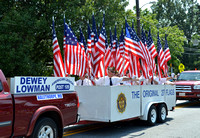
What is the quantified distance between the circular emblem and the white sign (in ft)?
5.73

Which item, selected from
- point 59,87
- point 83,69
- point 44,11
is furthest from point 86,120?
point 44,11

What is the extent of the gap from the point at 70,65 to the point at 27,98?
516 cm

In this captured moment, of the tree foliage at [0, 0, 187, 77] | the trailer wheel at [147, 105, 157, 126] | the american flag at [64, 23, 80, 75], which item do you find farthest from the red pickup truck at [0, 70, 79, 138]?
the tree foliage at [0, 0, 187, 77]

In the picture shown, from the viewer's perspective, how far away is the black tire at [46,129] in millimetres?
6176

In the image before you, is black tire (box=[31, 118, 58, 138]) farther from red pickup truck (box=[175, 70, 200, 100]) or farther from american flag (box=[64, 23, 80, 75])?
red pickup truck (box=[175, 70, 200, 100])

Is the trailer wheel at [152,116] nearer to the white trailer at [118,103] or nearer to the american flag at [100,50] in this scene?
the white trailer at [118,103]

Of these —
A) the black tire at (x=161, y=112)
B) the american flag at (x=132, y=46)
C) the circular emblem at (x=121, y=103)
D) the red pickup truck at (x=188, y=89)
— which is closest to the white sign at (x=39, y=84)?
the circular emblem at (x=121, y=103)

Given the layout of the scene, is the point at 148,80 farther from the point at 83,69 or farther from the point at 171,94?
the point at 83,69

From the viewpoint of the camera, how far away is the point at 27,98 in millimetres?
5941

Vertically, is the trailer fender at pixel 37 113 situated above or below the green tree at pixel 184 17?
below

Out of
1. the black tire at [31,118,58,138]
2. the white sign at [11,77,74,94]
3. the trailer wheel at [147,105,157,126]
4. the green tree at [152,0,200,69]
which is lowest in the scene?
the trailer wheel at [147,105,157,126]

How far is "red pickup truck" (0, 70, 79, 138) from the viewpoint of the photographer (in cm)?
558

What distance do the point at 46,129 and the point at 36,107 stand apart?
69 centimetres

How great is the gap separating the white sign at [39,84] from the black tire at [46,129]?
66 centimetres
